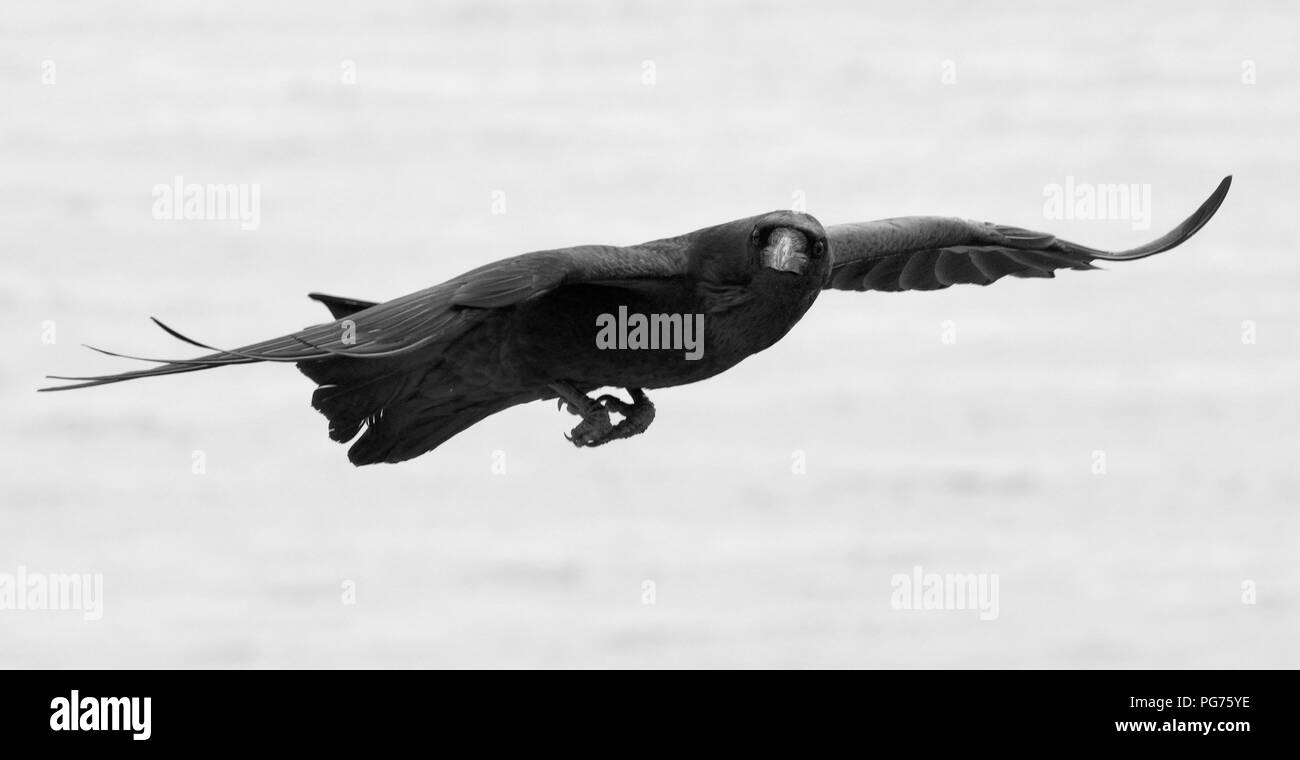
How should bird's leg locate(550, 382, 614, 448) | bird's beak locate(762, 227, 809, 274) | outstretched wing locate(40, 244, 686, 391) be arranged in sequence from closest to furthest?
outstretched wing locate(40, 244, 686, 391) < bird's beak locate(762, 227, 809, 274) < bird's leg locate(550, 382, 614, 448)

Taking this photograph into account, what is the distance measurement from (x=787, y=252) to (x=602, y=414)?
4.34 ft

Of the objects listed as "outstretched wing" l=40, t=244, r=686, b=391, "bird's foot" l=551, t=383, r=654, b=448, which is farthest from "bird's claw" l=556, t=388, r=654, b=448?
"outstretched wing" l=40, t=244, r=686, b=391

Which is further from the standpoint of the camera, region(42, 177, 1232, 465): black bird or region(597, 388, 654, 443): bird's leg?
region(597, 388, 654, 443): bird's leg

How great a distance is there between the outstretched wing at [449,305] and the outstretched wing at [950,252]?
1.41 meters

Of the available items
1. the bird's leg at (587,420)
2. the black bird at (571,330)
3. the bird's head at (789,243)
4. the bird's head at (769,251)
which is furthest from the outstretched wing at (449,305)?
the bird's leg at (587,420)

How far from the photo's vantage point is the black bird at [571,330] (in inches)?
307

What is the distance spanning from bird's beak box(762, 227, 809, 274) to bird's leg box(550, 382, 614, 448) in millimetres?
1190

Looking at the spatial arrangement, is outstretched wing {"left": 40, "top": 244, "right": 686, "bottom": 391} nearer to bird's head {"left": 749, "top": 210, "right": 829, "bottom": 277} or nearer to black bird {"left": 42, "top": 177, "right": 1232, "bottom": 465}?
black bird {"left": 42, "top": 177, "right": 1232, "bottom": 465}

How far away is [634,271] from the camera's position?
811 centimetres

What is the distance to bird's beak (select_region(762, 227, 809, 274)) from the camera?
8.02m

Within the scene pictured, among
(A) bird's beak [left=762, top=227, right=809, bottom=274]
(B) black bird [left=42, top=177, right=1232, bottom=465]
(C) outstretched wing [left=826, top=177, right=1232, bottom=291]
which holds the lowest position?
(B) black bird [left=42, top=177, right=1232, bottom=465]

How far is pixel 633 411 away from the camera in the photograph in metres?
9.05

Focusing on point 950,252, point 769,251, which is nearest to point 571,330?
point 769,251

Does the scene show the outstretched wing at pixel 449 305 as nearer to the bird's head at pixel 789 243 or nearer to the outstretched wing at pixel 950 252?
the bird's head at pixel 789 243
